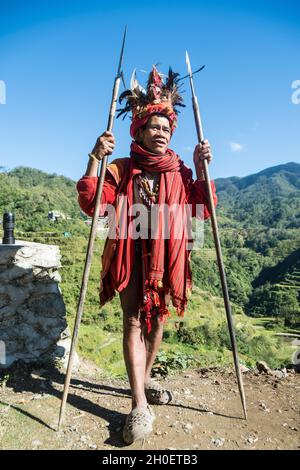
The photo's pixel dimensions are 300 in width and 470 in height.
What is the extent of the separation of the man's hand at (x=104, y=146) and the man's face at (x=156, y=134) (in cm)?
28

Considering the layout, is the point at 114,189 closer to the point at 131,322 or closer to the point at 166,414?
the point at 131,322

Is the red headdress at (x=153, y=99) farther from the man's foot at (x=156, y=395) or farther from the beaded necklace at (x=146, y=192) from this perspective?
Result: the man's foot at (x=156, y=395)

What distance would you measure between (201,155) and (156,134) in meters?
0.36

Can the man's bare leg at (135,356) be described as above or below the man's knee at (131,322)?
below

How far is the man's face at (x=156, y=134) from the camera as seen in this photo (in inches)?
106

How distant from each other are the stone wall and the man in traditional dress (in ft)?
3.60

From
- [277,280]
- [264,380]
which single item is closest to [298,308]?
[277,280]

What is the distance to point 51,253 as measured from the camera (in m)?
3.70

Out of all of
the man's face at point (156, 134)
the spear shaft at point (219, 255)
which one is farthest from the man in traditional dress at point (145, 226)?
the spear shaft at point (219, 255)

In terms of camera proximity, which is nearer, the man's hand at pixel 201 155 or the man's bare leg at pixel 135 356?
the man's bare leg at pixel 135 356

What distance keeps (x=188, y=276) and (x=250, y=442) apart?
44.4 inches

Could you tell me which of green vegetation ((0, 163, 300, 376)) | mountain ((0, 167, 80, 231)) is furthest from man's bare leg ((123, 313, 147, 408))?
mountain ((0, 167, 80, 231))

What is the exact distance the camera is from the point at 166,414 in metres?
2.71

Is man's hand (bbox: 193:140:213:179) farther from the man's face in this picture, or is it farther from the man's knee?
the man's knee
